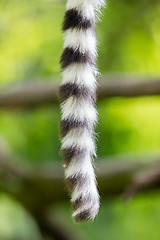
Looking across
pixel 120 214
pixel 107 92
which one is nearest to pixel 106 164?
pixel 107 92

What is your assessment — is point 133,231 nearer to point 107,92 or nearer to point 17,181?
point 17,181

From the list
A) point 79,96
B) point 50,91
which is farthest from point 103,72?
point 79,96

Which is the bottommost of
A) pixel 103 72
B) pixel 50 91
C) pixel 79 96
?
pixel 103 72

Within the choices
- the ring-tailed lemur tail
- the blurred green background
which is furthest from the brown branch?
the ring-tailed lemur tail

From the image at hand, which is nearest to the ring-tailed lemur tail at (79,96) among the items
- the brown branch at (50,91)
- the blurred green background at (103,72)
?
the brown branch at (50,91)

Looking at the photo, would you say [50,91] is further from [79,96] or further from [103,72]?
[79,96]

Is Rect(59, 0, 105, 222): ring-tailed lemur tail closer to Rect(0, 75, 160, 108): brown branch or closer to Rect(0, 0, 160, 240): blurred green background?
Rect(0, 75, 160, 108): brown branch

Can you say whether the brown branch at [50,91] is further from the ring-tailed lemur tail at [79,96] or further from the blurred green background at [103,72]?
the ring-tailed lemur tail at [79,96]

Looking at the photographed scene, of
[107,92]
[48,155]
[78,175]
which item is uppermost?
[78,175]
